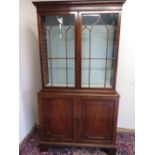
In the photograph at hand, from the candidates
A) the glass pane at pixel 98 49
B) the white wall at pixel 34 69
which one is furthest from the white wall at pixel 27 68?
the glass pane at pixel 98 49

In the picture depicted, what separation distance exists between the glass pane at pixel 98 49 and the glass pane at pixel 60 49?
0.16m

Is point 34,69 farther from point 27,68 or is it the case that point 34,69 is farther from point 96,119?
point 96,119

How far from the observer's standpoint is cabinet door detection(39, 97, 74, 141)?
1833 mm

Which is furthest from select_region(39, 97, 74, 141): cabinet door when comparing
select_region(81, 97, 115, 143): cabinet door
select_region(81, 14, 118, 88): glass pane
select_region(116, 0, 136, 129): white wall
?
select_region(116, 0, 136, 129): white wall

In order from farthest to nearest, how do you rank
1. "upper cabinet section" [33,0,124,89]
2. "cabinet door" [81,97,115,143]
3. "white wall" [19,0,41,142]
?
"white wall" [19,0,41,142]
"cabinet door" [81,97,115,143]
"upper cabinet section" [33,0,124,89]

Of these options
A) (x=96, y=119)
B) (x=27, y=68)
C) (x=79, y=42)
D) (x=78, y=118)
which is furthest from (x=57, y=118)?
(x=79, y=42)

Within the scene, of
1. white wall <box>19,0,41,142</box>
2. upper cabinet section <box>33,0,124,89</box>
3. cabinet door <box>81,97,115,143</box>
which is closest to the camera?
upper cabinet section <box>33,0,124,89</box>

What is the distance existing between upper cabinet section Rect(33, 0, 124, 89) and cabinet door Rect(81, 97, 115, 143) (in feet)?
0.68

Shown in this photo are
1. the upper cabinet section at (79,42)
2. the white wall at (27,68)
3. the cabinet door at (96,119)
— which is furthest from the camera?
the white wall at (27,68)

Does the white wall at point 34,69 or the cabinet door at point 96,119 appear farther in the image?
the white wall at point 34,69

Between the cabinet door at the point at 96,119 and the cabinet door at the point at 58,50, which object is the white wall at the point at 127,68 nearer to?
the cabinet door at the point at 96,119

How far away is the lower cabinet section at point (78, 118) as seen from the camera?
179 centimetres

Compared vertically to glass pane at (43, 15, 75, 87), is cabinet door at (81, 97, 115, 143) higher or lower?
lower

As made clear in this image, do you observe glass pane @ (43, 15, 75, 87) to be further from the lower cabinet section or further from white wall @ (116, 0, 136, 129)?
white wall @ (116, 0, 136, 129)
